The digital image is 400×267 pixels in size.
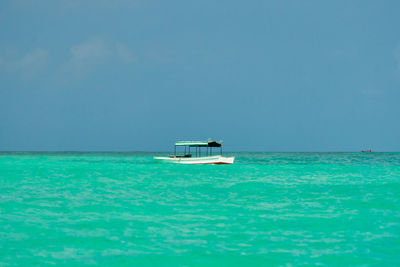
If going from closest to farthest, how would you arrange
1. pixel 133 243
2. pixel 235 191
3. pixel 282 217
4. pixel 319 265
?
pixel 319 265
pixel 133 243
pixel 282 217
pixel 235 191

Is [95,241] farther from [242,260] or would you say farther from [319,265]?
[319,265]

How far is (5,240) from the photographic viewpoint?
10477 millimetres

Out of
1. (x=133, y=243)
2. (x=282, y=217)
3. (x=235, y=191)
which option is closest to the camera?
(x=133, y=243)

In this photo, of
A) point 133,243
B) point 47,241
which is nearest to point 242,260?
point 133,243

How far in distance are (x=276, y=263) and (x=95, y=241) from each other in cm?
486

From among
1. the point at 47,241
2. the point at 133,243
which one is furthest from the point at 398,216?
the point at 47,241

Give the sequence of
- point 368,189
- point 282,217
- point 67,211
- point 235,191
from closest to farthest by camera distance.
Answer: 1. point 282,217
2. point 67,211
3. point 235,191
4. point 368,189

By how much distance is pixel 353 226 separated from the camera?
12.6 metres

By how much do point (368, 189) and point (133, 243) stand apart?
18.4m

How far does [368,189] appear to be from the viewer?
78.6 feet

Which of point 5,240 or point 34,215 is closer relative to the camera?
point 5,240

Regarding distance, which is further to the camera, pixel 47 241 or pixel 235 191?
pixel 235 191

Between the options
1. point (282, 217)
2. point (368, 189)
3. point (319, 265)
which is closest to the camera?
point (319, 265)

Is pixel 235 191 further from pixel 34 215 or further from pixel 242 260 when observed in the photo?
pixel 242 260
